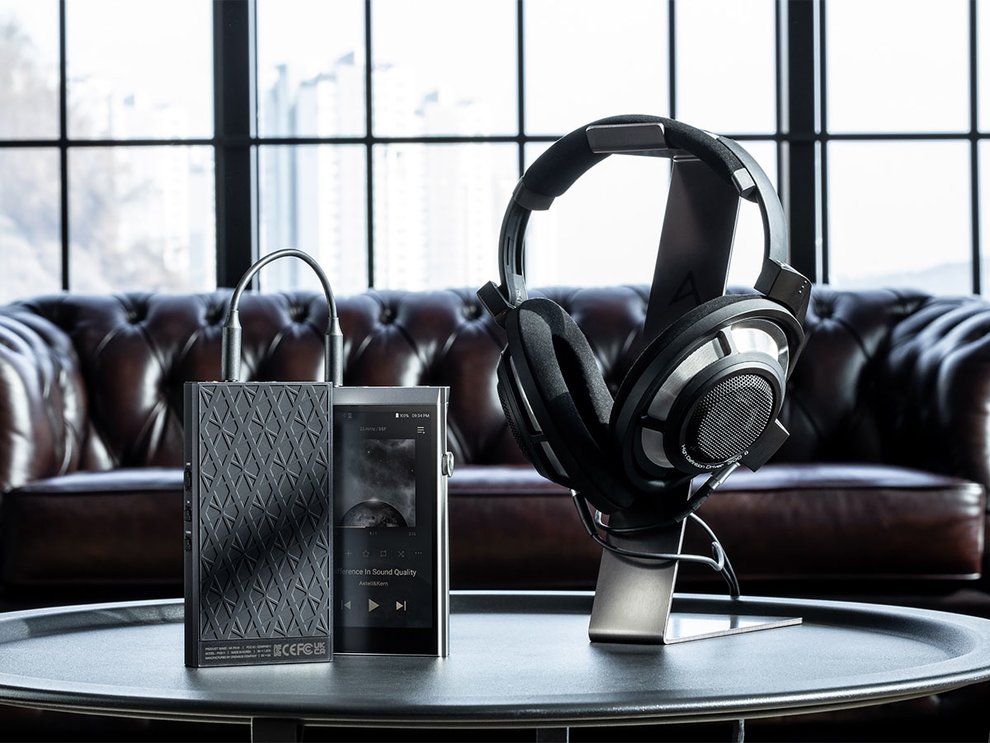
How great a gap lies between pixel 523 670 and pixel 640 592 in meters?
0.15

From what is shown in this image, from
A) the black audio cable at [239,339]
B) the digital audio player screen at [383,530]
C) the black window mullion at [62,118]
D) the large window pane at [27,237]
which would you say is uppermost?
the black window mullion at [62,118]

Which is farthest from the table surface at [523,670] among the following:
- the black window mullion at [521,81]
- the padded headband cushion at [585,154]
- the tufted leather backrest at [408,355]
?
the black window mullion at [521,81]

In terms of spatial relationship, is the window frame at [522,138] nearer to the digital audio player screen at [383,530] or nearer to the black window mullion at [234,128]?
the black window mullion at [234,128]

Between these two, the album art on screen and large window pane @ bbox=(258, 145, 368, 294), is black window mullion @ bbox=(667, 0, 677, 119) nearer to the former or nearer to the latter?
large window pane @ bbox=(258, 145, 368, 294)

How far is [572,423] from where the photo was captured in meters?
0.87

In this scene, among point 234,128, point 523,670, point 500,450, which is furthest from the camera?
point 234,128

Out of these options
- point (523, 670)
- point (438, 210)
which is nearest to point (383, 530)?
point (523, 670)

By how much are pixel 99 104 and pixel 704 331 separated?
2902 mm

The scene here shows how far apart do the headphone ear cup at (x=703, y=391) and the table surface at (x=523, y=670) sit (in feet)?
0.47

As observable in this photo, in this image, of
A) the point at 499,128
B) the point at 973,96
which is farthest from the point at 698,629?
the point at 973,96

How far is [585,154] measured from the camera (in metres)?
0.97

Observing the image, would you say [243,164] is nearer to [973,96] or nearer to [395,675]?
[973,96]

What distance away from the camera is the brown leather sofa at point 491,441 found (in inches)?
80.0

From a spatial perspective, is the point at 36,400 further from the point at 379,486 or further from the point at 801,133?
the point at 801,133
